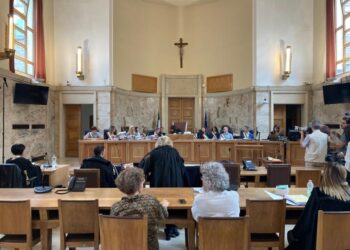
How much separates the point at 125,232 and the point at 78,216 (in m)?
0.68

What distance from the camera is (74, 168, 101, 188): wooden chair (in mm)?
3918

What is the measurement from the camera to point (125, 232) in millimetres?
2141

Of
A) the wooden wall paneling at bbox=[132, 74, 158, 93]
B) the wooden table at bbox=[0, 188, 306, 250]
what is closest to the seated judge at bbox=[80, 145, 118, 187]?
the wooden table at bbox=[0, 188, 306, 250]

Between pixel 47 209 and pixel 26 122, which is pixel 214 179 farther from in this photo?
pixel 26 122

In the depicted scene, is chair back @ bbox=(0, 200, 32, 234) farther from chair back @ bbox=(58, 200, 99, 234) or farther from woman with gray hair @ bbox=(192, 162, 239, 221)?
woman with gray hair @ bbox=(192, 162, 239, 221)

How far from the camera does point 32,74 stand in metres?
10.1

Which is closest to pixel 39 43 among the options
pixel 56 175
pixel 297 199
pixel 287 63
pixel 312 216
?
pixel 56 175

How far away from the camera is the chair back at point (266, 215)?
2.57 metres

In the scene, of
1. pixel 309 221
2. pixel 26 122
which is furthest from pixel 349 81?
pixel 26 122

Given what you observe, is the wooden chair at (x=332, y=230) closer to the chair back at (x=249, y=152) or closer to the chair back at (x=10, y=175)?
the chair back at (x=10, y=175)

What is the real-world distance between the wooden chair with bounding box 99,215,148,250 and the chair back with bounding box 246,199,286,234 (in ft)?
3.12

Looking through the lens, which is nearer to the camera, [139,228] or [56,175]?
[139,228]

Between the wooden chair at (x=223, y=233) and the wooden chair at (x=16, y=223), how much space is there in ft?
4.99

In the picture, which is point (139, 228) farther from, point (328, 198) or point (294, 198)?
point (294, 198)
